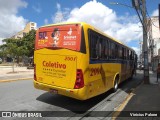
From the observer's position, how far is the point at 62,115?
25.7ft

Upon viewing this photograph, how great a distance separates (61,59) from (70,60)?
0.40 metres

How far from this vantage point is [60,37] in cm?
868

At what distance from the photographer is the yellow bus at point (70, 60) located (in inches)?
324

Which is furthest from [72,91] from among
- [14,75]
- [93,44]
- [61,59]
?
[14,75]

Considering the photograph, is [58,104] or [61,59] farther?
[58,104]

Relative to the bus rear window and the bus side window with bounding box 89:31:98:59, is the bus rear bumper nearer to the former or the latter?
the bus side window with bounding box 89:31:98:59

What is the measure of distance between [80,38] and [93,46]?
849 millimetres

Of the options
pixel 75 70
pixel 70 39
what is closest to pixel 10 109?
pixel 75 70

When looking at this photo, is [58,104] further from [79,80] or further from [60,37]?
[60,37]

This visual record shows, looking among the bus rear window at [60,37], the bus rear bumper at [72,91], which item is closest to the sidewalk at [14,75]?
the bus rear window at [60,37]

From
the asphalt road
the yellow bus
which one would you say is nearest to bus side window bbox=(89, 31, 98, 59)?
the yellow bus

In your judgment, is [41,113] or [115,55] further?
[115,55]

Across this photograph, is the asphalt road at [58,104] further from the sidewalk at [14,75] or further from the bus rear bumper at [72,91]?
the sidewalk at [14,75]

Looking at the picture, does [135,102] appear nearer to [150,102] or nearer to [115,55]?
[150,102]
